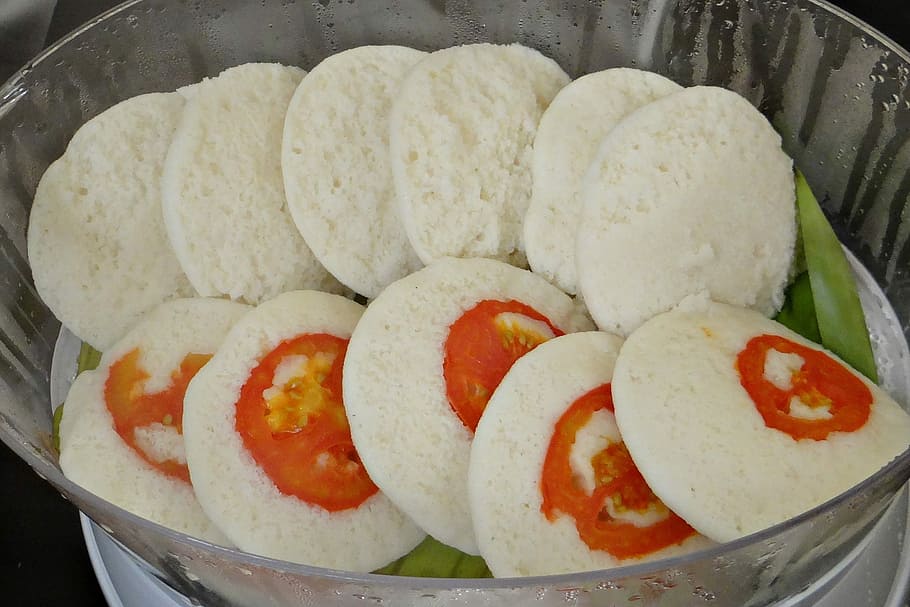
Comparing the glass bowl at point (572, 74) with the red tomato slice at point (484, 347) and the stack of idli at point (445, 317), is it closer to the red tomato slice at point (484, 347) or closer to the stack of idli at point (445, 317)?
the stack of idli at point (445, 317)

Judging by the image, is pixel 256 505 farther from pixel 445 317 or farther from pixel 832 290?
pixel 832 290

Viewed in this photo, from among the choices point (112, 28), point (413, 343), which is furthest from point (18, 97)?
point (413, 343)

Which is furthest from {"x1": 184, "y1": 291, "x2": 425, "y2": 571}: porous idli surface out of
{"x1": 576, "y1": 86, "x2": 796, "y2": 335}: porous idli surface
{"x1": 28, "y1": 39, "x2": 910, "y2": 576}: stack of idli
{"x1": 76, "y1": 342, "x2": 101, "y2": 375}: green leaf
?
{"x1": 576, "y1": 86, "x2": 796, "y2": 335}: porous idli surface

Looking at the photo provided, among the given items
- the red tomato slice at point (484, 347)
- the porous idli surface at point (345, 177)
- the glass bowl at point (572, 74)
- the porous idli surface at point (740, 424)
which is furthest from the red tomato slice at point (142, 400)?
the porous idli surface at point (740, 424)

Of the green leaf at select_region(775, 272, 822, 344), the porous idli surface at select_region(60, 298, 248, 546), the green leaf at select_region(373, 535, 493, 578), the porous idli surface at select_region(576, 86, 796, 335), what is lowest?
the green leaf at select_region(373, 535, 493, 578)

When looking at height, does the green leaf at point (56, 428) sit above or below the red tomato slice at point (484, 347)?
below

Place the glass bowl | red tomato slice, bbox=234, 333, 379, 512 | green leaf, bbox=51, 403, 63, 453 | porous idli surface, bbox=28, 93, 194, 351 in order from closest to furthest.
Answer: the glass bowl → red tomato slice, bbox=234, 333, 379, 512 → green leaf, bbox=51, 403, 63, 453 → porous idli surface, bbox=28, 93, 194, 351

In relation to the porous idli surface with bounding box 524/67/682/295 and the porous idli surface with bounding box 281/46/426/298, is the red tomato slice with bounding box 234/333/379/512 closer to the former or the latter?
the porous idli surface with bounding box 281/46/426/298
